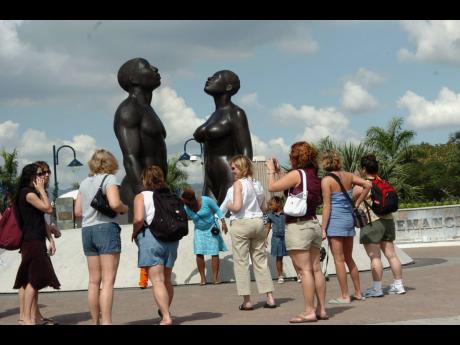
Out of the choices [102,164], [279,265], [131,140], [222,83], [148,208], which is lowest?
[279,265]

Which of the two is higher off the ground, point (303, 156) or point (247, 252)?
point (303, 156)

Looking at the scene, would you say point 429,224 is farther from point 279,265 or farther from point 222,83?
point 279,265

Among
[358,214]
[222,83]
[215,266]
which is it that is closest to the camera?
[358,214]

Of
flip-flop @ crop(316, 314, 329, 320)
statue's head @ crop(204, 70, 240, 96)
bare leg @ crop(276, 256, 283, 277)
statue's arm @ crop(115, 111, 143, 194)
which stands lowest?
flip-flop @ crop(316, 314, 329, 320)

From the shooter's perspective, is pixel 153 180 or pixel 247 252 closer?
pixel 153 180

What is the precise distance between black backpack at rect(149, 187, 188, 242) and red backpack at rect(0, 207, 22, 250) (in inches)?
56.9

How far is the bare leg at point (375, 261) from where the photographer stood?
8.99 meters

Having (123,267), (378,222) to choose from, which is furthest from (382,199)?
(123,267)

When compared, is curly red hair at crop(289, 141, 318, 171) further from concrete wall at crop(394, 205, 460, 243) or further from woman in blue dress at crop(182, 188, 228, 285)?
concrete wall at crop(394, 205, 460, 243)

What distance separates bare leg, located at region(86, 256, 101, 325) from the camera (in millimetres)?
6848

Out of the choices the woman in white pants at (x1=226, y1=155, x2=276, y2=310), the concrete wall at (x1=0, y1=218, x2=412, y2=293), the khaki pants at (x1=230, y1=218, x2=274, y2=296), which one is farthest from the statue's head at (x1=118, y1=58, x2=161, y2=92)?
the khaki pants at (x1=230, y1=218, x2=274, y2=296)

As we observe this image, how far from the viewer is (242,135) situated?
14141 mm

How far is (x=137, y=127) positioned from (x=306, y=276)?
22.5 feet
